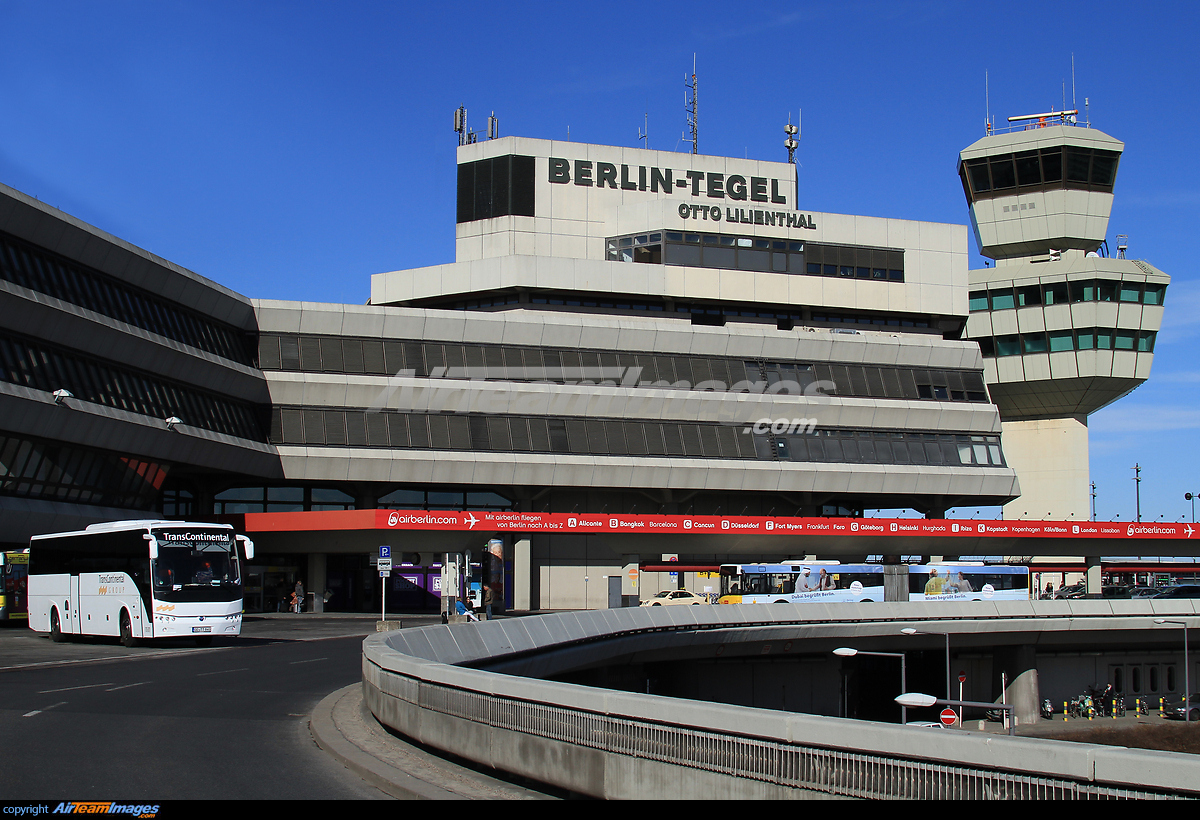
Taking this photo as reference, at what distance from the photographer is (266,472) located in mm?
56500

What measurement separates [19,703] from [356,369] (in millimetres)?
41221

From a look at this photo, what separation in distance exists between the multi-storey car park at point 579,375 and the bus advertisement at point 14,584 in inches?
109

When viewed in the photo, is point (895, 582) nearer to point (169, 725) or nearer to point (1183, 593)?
point (1183, 593)

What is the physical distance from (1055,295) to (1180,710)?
31.9 m

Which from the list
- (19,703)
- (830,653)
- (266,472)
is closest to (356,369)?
(266,472)

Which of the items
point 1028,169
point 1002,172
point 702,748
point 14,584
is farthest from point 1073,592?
point 702,748

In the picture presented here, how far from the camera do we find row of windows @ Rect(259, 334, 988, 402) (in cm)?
5853

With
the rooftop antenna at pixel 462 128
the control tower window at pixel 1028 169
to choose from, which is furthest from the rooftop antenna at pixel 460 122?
the control tower window at pixel 1028 169

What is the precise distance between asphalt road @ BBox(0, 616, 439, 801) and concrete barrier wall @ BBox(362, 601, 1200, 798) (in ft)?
4.24

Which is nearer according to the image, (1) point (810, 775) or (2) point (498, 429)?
(1) point (810, 775)

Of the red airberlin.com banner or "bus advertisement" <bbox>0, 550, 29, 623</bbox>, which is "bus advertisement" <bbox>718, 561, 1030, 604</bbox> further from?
"bus advertisement" <bbox>0, 550, 29, 623</bbox>

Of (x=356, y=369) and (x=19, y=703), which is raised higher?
(x=356, y=369)

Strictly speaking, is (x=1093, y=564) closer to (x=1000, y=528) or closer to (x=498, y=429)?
(x=1000, y=528)

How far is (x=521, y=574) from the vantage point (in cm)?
5922
